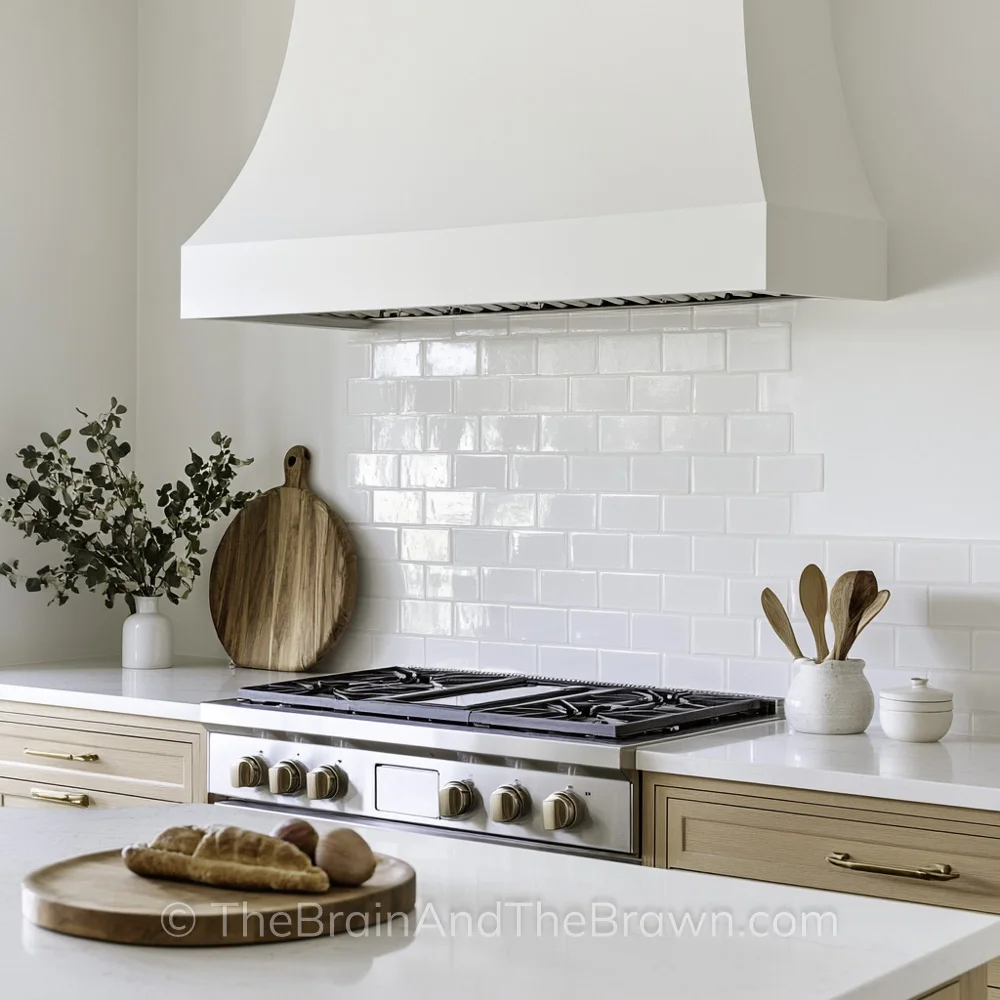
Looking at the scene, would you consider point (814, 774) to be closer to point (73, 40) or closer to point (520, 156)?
point (520, 156)

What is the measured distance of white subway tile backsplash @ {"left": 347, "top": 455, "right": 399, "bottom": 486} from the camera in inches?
152

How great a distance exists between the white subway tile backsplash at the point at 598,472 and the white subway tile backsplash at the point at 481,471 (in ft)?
0.65

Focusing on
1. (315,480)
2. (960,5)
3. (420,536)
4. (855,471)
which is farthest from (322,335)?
(960,5)

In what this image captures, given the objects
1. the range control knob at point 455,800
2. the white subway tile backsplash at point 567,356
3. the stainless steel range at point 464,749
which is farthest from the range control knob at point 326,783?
the white subway tile backsplash at point 567,356

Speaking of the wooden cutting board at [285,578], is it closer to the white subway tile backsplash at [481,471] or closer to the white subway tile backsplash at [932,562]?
the white subway tile backsplash at [481,471]

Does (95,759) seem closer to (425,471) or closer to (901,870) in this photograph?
(425,471)

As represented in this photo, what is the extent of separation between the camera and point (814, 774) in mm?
2512

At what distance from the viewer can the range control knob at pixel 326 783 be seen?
3021 mm

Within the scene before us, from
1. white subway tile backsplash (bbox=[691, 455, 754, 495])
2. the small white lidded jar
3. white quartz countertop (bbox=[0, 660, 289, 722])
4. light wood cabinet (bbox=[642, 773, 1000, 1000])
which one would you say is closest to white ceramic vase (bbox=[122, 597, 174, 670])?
white quartz countertop (bbox=[0, 660, 289, 722])

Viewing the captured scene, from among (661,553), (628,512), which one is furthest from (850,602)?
(628,512)

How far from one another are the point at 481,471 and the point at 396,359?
1.29 ft

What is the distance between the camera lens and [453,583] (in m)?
3.75

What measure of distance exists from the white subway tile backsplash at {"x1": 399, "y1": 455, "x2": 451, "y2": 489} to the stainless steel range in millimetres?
576

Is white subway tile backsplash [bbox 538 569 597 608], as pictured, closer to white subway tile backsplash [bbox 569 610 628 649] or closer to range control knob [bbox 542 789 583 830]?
white subway tile backsplash [bbox 569 610 628 649]
